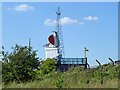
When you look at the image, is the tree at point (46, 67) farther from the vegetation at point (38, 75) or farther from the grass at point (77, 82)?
the grass at point (77, 82)

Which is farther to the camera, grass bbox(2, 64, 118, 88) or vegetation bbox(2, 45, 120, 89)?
vegetation bbox(2, 45, 120, 89)

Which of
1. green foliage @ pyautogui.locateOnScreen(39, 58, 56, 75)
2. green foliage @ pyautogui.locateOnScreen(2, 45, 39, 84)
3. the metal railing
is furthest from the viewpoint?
the metal railing

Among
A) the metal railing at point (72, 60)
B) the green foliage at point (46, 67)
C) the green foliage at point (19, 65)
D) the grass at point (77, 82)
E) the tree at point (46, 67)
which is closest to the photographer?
the grass at point (77, 82)

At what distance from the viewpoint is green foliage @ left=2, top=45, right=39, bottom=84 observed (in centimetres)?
1416

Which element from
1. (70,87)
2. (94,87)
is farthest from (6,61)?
(94,87)

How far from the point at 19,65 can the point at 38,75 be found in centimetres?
145

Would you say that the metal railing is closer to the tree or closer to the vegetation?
the tree

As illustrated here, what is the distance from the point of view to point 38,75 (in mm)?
14273

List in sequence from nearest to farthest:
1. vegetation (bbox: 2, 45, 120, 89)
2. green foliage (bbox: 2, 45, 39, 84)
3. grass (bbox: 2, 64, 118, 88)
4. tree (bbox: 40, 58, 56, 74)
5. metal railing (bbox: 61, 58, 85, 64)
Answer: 1. grass (bbox: 2, 64, 118, 88)
2. vegetation (bbox: 2, 45, 120, 89)
3. green foliage (bbox: 2, 45, 39, 84)
4. tree (bbox: 40, 58, 56, 74)
5. metal railing (bbox: 61, 58, 85, 64)

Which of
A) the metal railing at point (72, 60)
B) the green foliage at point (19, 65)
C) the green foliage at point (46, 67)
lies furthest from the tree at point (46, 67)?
the metal railing at point (72, 60)

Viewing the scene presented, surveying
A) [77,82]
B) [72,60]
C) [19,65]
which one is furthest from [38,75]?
[72,60]

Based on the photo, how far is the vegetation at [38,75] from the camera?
1142 centimetres

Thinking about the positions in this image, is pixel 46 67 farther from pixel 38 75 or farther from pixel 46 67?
pixel 38 75

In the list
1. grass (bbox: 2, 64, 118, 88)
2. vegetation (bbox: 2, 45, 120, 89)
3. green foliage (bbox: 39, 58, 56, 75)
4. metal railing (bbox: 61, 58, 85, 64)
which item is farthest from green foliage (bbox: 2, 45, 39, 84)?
metal railing (bbox: 61, 58, 85, 64)
